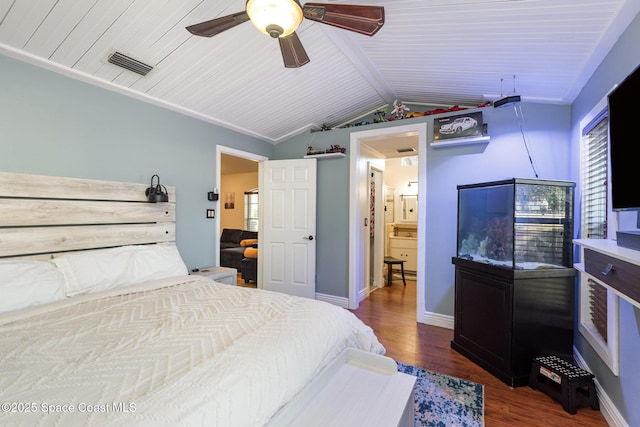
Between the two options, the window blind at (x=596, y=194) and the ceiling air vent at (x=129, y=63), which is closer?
the window blind at (x=596, y=194)

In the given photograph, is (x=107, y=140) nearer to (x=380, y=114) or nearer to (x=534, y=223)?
(x=380, y=114)

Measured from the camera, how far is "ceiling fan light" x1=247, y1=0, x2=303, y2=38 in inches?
52.7

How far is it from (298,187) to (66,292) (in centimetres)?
275

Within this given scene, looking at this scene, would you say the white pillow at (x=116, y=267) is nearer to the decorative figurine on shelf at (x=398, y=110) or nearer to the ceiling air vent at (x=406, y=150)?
the decorative figurine on shelf at (x=398, y=110)

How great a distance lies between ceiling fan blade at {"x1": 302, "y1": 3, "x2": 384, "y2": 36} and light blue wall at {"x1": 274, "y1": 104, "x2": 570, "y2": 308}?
2.15 m

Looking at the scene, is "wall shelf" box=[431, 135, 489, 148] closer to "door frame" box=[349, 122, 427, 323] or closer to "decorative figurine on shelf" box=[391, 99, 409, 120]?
"door frame" box=[349, 122, 427, 323]

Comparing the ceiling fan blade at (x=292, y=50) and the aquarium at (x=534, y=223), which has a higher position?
the ceiling fan blade at (x=292, y=50)

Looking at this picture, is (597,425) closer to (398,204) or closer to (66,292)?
(66,292)

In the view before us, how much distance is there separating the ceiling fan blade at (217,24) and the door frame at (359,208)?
249 centimetres

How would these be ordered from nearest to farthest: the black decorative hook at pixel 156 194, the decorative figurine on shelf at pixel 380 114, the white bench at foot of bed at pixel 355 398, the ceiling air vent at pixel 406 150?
the white bench at foot of bed at pixel 355 398
the black decorative hook at pixel 156 194
the decorative figurine on shelf at pixel 380 114
the ceiling air vent at pixel 406 150

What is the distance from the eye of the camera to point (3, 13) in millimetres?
1740

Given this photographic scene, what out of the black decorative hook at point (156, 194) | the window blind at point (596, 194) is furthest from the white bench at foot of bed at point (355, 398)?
the black decorative hook at point (156, 194)

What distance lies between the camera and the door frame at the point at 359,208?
11.1 feet

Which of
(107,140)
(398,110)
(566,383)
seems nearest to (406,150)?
(398,110)
